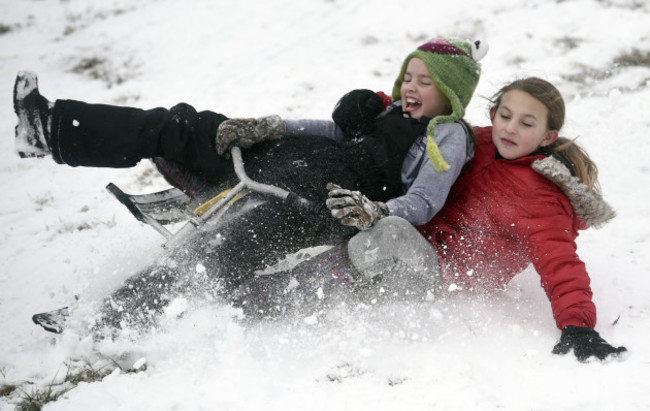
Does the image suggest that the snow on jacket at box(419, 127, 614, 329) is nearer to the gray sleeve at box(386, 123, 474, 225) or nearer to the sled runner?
the gray sleeve at box(386, 123, 474, 225)

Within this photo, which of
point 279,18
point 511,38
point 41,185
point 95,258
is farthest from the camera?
point 279,18

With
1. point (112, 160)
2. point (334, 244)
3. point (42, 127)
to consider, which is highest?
point (42, 127)

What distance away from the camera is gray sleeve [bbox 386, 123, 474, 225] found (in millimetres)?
2391

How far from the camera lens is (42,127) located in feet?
8.21

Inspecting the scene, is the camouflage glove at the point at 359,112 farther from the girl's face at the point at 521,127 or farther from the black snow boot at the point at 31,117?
the black snow boot at the point at 31,117

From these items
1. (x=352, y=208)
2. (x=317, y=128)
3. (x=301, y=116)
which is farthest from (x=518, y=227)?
(x=301, y=116)

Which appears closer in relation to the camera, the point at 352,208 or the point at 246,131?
the point at 352,208

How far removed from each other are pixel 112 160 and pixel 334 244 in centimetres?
120

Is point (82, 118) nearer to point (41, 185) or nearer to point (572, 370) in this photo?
point (41, 185)

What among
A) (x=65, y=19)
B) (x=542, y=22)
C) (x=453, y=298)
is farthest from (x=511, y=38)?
(x=65, y=19)

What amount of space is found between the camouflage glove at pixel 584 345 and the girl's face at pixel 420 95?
4.27 feet

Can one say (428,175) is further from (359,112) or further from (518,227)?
(359,112)

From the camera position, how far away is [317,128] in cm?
312

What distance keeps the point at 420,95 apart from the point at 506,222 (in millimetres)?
828
